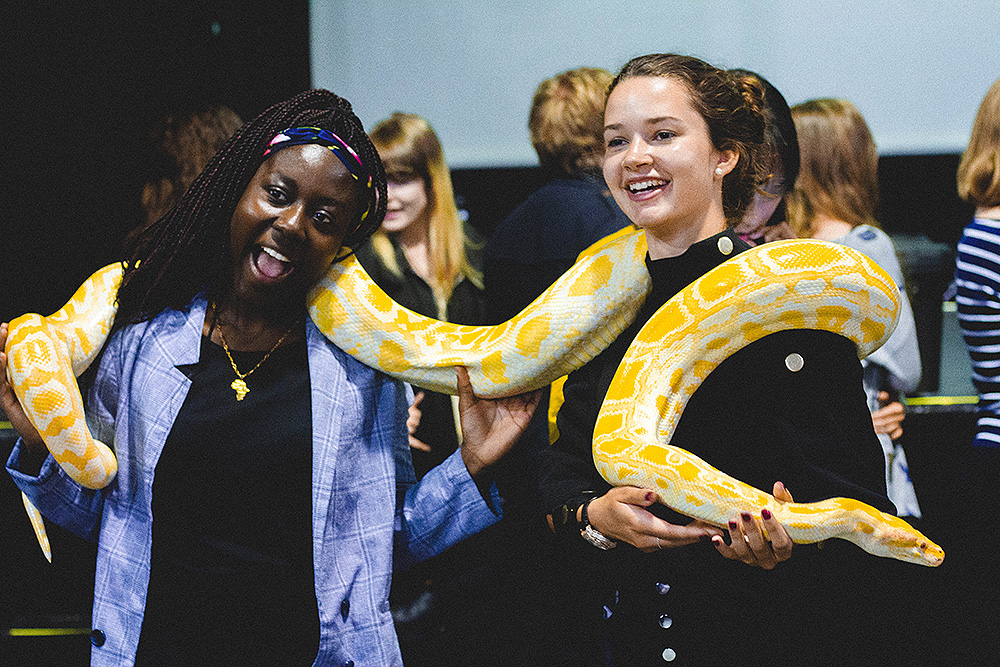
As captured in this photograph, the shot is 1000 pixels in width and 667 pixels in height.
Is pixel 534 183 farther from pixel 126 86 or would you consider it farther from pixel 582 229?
pixel 126 86

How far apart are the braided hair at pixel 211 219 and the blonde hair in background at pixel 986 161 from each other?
5.79 feet

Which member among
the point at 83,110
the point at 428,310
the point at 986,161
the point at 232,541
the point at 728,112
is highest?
the point at 728,112

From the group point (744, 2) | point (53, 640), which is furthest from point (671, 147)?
point (53, 640)

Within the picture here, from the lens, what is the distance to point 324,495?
4.58 ft

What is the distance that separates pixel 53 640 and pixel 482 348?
2.33 m

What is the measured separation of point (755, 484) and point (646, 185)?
0.47 meters

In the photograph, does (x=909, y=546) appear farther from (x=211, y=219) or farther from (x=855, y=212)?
(x=855, y=212)

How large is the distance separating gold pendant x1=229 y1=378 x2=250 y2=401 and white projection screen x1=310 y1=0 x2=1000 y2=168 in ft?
7.61

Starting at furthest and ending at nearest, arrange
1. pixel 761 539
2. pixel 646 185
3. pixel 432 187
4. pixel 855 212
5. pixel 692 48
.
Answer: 1. pixel 692 48
2. pixel 432 187
3. pixel 855 212
4. pixel 646 185
5. pixel 761 539

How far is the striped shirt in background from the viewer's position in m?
2.24

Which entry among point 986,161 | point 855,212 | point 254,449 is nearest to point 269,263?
point 254,449

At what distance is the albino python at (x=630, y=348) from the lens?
1153 mm

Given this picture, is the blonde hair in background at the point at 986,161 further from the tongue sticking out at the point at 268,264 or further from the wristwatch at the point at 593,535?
the tongue sticking out at the point at 268,264

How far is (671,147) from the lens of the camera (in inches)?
47.8
